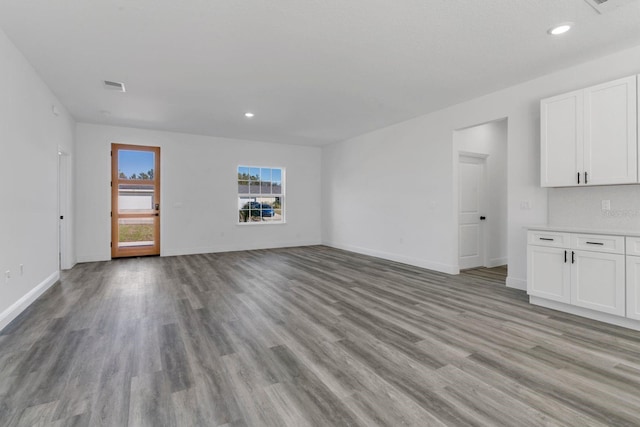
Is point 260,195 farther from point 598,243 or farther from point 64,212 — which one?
point 598,243

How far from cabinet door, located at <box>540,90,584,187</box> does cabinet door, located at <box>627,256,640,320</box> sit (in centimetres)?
97

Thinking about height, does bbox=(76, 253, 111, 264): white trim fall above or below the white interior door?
below

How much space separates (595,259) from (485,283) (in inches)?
64.4

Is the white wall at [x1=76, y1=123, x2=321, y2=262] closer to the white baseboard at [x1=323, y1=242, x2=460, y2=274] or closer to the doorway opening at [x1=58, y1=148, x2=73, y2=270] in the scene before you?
the doorway opening at [x1=58, y1=148, x2=73, y2=270]

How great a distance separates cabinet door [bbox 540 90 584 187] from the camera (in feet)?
11.0

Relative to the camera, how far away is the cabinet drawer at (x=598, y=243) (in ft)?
9.45

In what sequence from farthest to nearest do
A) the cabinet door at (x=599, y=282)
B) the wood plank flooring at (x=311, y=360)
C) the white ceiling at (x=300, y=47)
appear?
1. the cabinet door at (x=599, y=282)
2. the white ceiling at (x=300, y=47)
3. the wood plank flooring at (x=311, y=360)

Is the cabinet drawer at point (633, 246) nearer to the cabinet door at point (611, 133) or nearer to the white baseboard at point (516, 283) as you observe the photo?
the cabinet door at point (611, 133)

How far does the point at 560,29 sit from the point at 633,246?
82.2 inches

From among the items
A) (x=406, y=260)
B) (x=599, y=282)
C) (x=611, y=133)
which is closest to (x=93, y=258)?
(x=406, y=260)

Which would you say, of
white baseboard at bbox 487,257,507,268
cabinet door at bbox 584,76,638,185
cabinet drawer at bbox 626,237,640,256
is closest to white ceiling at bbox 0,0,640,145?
cabinet door at bbox 584,76,638,185

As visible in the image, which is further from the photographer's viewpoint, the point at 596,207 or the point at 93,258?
the point at 93,258

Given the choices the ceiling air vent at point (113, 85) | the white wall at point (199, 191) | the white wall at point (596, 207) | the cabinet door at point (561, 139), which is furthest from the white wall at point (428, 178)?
the ceiling air vent at point (113, 85)

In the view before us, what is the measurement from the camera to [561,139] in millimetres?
3473
